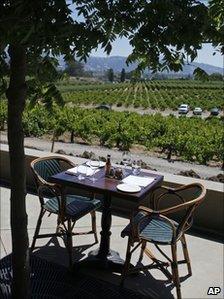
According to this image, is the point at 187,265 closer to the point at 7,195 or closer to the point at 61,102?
the point at 61,102

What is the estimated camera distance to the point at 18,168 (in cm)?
290

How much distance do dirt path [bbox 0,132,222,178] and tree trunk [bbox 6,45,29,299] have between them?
1035 centimetres

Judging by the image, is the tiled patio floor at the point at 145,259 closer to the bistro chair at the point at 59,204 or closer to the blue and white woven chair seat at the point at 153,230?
the bistro chair at the point at 59,204

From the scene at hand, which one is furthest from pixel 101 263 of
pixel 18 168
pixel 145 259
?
pixel 18 168

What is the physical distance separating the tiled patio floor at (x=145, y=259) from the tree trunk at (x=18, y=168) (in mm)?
1169

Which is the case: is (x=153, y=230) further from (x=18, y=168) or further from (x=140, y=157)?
(x=140, y=157)

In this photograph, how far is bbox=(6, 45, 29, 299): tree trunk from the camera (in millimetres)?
2674

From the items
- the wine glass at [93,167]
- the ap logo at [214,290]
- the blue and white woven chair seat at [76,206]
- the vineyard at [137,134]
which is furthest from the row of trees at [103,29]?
the vineyard at [137,134]

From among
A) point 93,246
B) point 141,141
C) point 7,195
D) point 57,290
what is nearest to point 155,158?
point 141,141

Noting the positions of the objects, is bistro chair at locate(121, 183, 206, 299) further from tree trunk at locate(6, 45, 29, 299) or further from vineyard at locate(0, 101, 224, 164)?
vineyard at locate(0, 101, 224, 164)

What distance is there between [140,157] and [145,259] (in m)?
11.9

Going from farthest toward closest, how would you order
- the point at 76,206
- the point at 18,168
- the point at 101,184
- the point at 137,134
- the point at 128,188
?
the point at 137,134
the point at 76,206
the point at 101,184
the point at 128,188
the point at 18,168

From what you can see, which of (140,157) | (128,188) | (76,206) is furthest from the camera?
(140,157)

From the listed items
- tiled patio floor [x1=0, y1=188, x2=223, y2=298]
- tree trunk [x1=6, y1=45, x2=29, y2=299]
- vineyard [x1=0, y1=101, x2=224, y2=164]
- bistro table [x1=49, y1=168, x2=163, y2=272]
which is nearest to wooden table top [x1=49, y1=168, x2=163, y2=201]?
bistro table [x1=49, y1=168, x2=163, y2=272]
